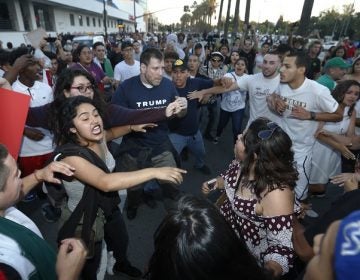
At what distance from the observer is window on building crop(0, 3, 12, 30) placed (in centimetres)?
1989

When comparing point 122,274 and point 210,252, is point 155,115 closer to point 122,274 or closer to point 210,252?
point 122,274

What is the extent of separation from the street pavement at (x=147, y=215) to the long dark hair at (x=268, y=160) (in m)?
1.74

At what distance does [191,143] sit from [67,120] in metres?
2.85

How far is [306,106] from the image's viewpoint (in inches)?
127

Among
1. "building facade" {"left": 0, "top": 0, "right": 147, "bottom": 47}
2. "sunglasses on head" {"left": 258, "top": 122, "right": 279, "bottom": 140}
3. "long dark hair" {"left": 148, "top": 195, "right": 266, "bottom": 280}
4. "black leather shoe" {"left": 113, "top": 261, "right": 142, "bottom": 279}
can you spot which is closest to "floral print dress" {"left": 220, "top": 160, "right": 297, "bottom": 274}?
"sunglasses on head" {"left": 258, "top": 122, "right": 279, "bottom": 140}

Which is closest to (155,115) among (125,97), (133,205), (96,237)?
(125,97)

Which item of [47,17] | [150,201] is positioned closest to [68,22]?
[47,17]

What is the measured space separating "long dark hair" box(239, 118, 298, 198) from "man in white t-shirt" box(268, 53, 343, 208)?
54.9 inches

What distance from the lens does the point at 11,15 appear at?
2073 cm

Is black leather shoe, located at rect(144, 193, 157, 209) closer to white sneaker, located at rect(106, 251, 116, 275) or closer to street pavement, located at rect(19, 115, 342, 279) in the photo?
street pavement, located at rect(19, 115, 342, 279)

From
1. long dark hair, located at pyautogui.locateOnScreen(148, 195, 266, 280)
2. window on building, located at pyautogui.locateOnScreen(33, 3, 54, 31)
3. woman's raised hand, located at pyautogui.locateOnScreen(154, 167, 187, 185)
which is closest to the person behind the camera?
long dark hair, located at pyautogui.locateOnScreen(148, 195, 266, 280)

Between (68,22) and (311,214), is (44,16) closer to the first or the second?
(68,22)

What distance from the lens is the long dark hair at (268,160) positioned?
5.81 ft

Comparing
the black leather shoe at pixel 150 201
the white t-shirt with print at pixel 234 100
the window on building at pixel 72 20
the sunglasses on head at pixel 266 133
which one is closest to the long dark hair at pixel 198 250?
the sunglasses on head at pixel 266 133
